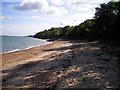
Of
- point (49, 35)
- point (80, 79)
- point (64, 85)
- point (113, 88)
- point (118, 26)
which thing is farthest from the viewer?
point (49, 35)

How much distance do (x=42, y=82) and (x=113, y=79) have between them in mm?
5106

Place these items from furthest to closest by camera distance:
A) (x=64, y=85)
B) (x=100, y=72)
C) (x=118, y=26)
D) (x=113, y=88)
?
(x=118, y=26), (x=100, y=72), (x=64, y=85), (x=113, y=88)

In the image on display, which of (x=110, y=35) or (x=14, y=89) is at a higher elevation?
(x=110, y=35)

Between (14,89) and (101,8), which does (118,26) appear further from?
(14,89)

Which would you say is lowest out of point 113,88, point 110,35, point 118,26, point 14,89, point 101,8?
point 14,89

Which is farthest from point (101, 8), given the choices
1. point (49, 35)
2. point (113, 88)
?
point (49, 35)

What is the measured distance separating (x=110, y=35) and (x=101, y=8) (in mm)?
10913

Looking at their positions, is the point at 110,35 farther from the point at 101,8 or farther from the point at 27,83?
the point at 27,83

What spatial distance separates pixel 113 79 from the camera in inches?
338

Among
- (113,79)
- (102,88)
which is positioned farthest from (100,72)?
(102,88)

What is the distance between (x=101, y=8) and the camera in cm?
3906

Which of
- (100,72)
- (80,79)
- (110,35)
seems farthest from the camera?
(110,35)

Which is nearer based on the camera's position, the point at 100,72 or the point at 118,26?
the point at 100,72

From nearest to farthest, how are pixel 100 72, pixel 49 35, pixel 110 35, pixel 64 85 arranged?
pixel 64 85
pixel 100 72
pixel 110 35
pixel 49 35
